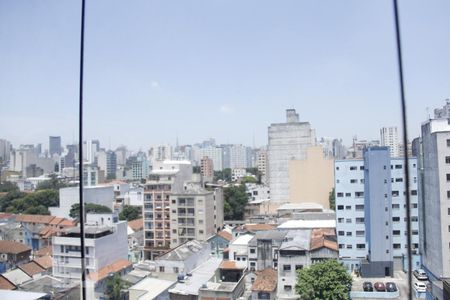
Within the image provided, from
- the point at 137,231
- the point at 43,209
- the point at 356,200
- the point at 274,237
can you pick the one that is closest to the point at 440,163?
the point at 356,200

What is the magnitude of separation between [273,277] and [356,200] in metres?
2.30

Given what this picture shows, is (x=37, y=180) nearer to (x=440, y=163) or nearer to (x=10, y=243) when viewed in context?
(x=10, y=243)

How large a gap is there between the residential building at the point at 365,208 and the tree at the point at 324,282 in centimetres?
205

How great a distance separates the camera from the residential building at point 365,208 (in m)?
6.84

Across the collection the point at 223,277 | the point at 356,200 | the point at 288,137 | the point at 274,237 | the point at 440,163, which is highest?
the point at 288,137

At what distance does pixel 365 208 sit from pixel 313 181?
459 centimetres

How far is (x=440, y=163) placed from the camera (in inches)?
233

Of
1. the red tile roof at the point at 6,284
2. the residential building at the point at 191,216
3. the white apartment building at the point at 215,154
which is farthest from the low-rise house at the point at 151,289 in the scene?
the white apartment building at the point at 215,154

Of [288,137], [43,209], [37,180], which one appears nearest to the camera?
→ [43,209]

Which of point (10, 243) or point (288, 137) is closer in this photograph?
point (10, 243)

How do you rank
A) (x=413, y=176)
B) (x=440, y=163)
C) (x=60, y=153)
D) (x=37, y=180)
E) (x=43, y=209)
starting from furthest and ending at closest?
(x=60, y=153) < (x=37, y=180) < (x=43, y=209) < (x=413, y=176) < (x=440, y=163)

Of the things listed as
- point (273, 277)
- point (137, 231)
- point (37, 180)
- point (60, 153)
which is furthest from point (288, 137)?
point (60, 153)

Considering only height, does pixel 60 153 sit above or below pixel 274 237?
above

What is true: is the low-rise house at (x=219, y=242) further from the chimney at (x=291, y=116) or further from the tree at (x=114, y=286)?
the chimney at (x=291, y=116)
